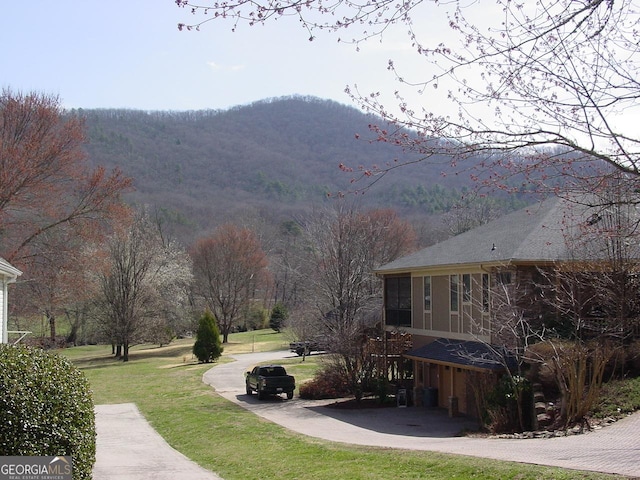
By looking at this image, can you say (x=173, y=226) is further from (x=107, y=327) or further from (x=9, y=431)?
(x=9, y=431)

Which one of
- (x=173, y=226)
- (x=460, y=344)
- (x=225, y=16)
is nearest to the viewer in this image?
(x=225, y=16)

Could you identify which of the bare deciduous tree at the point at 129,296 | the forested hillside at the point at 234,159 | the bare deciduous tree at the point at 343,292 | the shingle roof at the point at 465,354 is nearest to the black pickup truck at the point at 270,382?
the bare deciduous tree at the point at 343,292

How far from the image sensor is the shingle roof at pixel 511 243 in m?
22.1

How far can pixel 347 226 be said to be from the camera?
3152 cm

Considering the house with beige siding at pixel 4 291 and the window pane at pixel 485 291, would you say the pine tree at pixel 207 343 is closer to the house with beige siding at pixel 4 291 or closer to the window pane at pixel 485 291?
the house with beige siding at pixel 4 291

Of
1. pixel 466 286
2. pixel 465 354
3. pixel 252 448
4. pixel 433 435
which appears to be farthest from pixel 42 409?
pixel 466 286

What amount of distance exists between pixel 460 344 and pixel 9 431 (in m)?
18.0

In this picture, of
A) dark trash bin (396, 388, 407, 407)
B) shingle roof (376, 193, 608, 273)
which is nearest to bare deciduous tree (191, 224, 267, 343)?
shingle roof (376, 193, 608, 273)

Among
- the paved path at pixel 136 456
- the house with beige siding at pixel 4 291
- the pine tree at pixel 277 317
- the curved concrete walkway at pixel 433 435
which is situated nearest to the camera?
the curved concrete walkway at pixel 433 435

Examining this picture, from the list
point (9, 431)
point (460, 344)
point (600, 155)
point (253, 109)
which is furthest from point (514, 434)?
point (253, 109)

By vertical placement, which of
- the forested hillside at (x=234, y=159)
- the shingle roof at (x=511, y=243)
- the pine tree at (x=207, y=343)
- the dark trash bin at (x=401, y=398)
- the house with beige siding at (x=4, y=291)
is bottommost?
the dark trash bin at (x=401, y=398)

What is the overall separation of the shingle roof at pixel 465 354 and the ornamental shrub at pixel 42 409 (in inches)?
503

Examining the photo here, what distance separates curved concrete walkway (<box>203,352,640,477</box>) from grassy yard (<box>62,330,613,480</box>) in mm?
788

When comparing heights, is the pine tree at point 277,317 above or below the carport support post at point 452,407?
above
